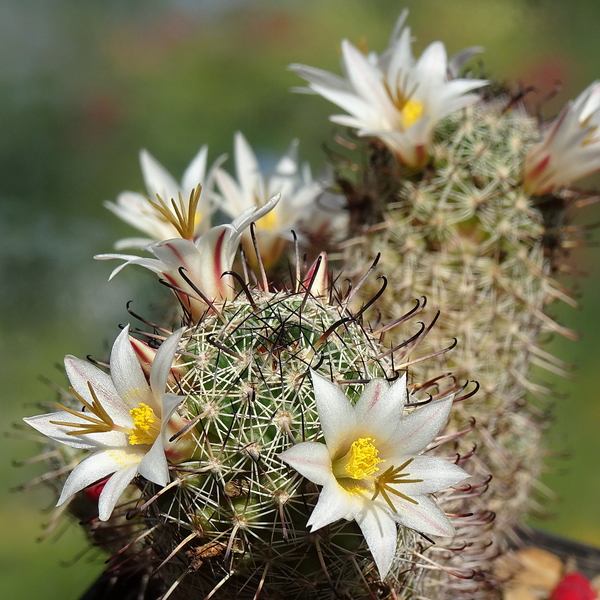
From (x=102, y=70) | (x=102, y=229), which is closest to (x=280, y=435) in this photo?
(x=102, y=229)

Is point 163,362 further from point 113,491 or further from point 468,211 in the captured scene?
point 468,211

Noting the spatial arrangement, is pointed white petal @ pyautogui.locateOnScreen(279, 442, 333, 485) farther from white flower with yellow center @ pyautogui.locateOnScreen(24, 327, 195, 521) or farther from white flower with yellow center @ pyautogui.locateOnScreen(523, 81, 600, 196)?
white flower with yellow center @ pyautogui.locateOnScreen(523, 81, 600, 196)

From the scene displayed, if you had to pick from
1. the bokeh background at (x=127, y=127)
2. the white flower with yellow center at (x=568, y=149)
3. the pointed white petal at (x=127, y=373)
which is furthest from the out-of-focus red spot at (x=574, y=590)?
the bokeh background at (x=127, y=127)

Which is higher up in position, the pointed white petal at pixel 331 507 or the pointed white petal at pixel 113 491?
the pointed white petal at pixel 113 491

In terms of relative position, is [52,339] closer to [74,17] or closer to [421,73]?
[74,17]

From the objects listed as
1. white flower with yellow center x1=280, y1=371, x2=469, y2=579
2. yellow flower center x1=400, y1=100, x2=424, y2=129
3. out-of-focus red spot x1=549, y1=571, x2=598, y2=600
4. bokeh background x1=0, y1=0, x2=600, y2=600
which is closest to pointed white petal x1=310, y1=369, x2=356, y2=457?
white flower with yellow center x1=280, y1=371, x2=469, y2=579

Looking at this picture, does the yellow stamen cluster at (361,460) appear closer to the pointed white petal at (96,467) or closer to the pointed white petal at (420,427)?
the pointed white petal at (420,427)
